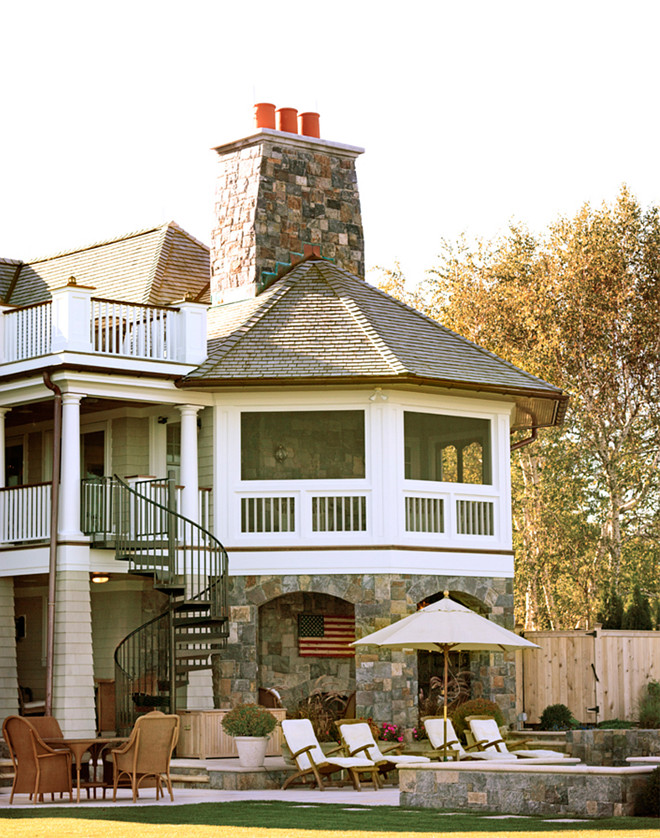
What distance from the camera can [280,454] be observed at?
2230 centimetres

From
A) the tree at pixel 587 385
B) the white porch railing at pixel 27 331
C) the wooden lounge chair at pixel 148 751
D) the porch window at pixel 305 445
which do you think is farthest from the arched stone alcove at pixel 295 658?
the tree at pixel 587 385

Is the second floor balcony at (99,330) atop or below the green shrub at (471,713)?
atop

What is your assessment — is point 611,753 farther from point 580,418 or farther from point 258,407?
point 580,418

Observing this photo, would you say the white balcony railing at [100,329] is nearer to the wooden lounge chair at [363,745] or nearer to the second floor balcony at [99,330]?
the second floor balcony at [99,330]

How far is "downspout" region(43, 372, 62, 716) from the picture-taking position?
19.2m

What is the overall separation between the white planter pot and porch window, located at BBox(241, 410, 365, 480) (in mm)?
5800

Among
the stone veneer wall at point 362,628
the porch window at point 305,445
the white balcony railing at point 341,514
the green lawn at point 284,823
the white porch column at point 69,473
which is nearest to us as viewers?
the green lawn at point 284,823

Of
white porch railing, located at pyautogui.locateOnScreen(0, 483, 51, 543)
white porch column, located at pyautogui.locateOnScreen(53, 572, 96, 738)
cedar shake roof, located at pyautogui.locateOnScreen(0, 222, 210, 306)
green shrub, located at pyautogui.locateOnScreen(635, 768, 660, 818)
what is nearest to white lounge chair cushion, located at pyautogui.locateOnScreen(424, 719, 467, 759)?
white porch column, located at pyautogui.locateOnScreen(53, 572, 96, 738)

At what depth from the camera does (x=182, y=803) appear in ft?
48.4

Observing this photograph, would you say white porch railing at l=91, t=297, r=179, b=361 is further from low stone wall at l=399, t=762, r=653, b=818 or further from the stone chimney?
low stone wall at l=399, t=762, r=653, b=818

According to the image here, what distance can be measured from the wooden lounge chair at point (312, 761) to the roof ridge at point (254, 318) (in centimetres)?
636

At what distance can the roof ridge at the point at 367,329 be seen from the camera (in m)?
20.8

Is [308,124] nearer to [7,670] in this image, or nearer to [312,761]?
[7,670]

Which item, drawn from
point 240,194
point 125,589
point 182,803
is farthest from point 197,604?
point 240,194
